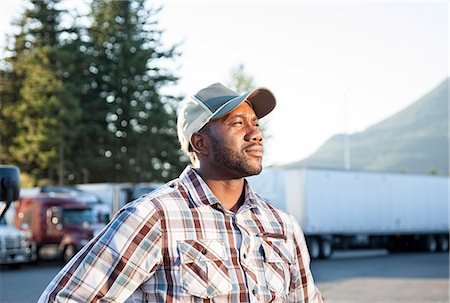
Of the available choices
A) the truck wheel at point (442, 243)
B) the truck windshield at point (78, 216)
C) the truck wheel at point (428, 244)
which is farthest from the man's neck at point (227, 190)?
the truck wheel at point (442, 243)

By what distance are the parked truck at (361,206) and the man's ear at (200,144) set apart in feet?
83.8

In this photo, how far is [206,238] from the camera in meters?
2.92

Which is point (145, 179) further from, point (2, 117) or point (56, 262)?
point (56, 262)

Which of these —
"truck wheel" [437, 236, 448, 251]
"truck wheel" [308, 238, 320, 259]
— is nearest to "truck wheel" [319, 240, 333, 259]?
"truck wheel" [308, 238, 320, 259]

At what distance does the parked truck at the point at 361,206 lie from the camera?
30125 millimetres

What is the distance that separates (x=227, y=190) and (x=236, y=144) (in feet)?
0.57

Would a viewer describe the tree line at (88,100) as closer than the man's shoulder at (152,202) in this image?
No

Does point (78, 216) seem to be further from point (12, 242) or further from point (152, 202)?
point (152, 202)

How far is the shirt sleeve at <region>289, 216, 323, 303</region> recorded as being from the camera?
3221mm

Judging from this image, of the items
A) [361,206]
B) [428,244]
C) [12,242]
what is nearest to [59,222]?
[12,242]

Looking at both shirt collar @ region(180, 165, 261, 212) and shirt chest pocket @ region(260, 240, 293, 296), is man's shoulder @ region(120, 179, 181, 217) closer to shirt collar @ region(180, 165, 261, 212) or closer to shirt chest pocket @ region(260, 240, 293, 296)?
shirt collar @ region(180, 165, 261, 212)

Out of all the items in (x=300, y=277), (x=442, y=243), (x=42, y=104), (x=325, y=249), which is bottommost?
(x=442, y=243)

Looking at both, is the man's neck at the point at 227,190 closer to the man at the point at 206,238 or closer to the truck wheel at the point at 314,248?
the man at the point at 206,238

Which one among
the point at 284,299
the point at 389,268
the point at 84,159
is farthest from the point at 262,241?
the point at 84,159
